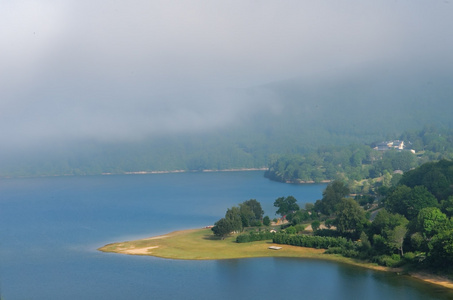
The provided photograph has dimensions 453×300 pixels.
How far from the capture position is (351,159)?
167 meters

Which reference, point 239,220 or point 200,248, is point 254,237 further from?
point 200,248

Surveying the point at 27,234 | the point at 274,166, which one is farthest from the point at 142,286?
the point at 274,166

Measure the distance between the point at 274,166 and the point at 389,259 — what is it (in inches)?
5302

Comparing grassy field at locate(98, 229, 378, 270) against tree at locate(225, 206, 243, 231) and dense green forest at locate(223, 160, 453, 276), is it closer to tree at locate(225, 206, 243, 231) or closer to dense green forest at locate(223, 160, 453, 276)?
dense green forest at locate(223, 160, 453, 276)

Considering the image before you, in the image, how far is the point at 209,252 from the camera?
185 ft

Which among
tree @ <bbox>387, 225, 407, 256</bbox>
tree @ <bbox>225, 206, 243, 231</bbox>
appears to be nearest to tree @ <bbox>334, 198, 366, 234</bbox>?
tree @ <bbox>387, 225, 407, 256</bbox>

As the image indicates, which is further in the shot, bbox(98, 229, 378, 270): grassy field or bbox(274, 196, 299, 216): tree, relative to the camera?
bbox(274, 196, 299, 216): tree

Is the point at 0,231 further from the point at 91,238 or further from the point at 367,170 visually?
the point at 367,170

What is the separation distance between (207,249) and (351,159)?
11731 centimetres

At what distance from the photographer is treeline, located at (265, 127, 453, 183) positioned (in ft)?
490

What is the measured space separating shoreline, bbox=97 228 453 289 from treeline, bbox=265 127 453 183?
86.3m

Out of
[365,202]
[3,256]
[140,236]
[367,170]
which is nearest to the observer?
[3,256]

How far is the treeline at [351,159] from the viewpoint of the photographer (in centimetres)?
14925

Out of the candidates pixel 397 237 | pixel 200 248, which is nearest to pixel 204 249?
pixel 200 248
